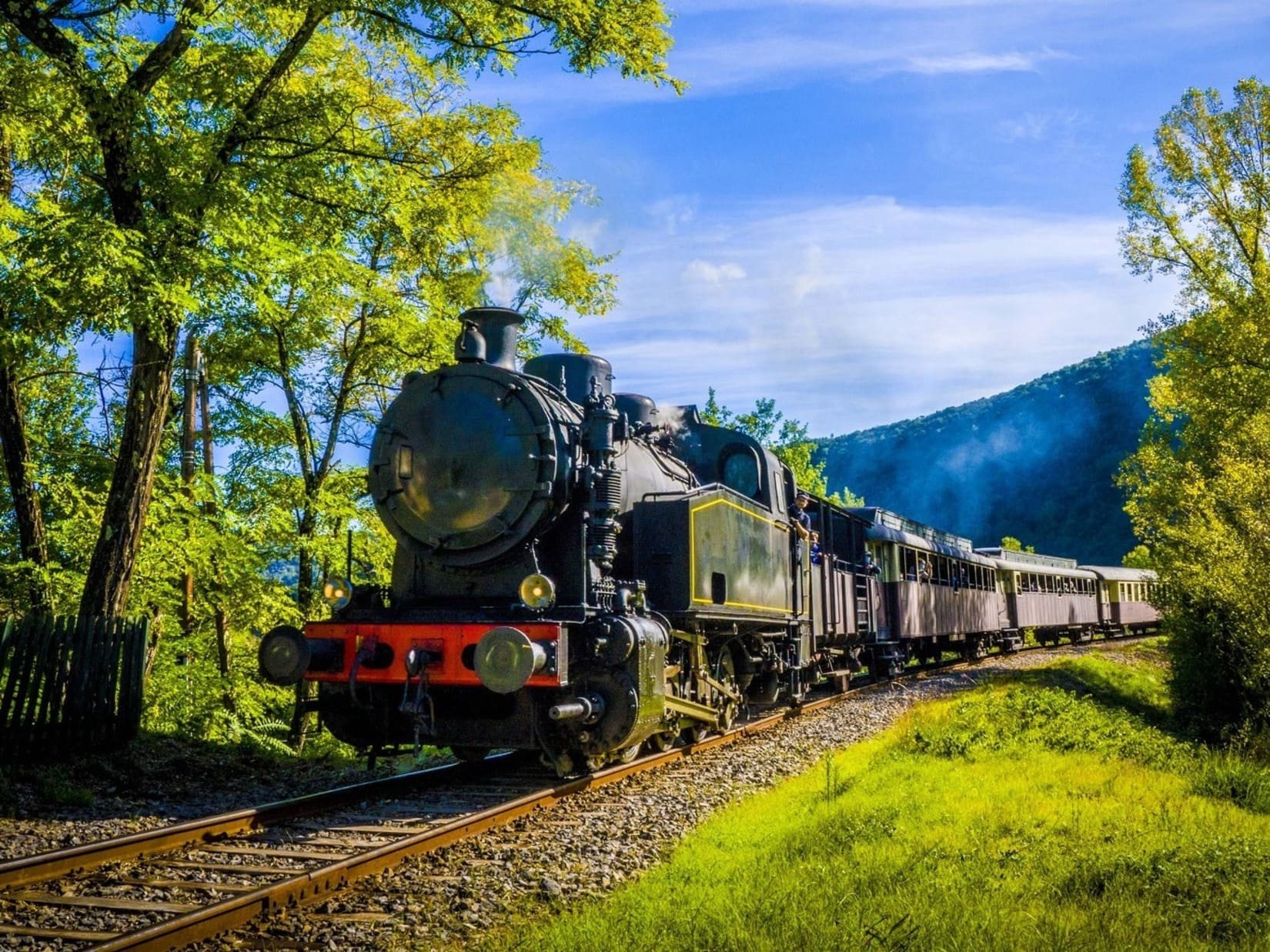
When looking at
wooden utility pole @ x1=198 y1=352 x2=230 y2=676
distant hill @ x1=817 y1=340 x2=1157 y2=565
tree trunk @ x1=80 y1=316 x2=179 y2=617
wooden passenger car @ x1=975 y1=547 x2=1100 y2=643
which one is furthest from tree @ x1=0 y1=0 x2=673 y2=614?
distant hill @ x1=817 y1=340 x2=1157 y2=565

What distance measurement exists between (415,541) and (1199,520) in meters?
11.8

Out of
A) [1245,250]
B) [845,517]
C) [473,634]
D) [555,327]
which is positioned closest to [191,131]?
[473,634]

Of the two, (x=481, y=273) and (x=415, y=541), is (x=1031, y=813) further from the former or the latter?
(x=481, y=273)

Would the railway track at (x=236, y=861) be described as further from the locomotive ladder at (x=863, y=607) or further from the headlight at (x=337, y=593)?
the locomotive ladder at (x=863, y=607)

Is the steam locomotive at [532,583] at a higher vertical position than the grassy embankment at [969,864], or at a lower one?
higher

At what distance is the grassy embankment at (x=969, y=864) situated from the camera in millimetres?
3916

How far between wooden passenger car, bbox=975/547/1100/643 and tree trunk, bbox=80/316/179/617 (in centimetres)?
2130

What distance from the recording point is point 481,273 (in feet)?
46.3

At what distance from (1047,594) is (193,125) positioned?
2718 cm

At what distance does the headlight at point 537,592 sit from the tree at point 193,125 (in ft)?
11.1

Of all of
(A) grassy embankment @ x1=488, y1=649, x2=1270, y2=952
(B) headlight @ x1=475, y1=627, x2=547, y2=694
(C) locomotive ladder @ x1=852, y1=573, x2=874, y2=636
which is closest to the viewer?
(A) grassy embankment @ x1=488, y1=649, x2=1270, y2=952

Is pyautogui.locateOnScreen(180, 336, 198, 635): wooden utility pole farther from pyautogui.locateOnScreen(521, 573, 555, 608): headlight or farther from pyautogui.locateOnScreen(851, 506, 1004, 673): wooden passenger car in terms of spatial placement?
pyautogui.locateOnScreen(851, 506, 1004, 673): wooden passenger car

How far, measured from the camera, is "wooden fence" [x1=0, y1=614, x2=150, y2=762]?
7.83m

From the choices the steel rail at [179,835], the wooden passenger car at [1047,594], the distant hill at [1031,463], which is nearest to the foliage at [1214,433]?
the wooden passenger car at [1047,594]
